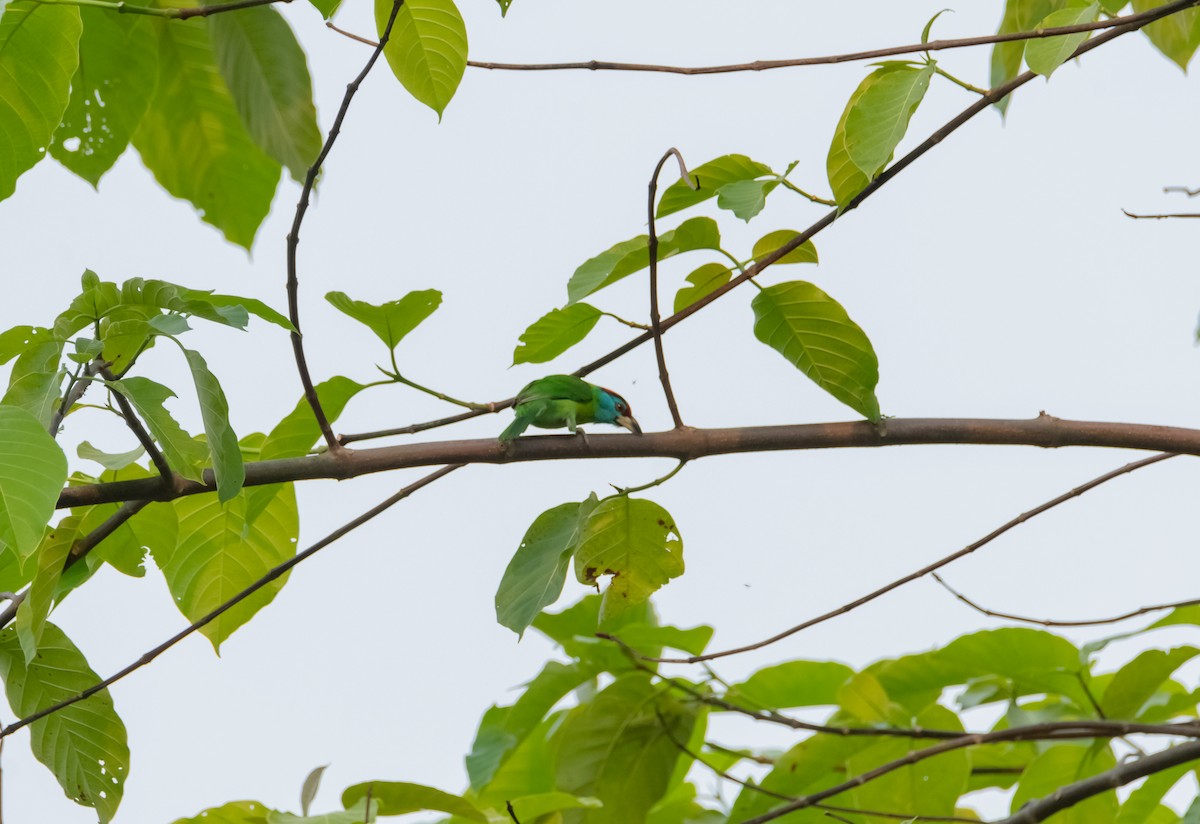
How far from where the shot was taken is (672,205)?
6.90 feet

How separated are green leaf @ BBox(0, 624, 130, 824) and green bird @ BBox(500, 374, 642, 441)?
91 cm

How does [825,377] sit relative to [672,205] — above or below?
below

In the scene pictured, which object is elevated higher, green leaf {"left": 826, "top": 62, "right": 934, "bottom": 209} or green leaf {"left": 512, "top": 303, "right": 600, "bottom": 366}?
green leaf {"left": 826, "top": 62, "right": 934, "bottom": 209}

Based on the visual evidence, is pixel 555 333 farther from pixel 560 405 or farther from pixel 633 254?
pixel 560 405

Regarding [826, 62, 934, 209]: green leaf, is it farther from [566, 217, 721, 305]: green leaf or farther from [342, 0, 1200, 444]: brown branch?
[566, 217, 721, 305]: green leaf

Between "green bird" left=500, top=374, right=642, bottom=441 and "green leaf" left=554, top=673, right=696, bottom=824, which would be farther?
"green leaf" left=554, top=673, right=696, bottom=824

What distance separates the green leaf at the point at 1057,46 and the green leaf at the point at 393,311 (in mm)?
1075

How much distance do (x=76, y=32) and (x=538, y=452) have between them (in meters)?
1.00

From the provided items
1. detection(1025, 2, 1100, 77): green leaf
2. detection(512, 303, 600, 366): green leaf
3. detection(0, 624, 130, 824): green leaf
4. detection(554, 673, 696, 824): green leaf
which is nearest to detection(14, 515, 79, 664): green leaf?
detection(0, 624, 130, 824): green leaf

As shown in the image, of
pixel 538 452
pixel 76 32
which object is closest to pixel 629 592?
pixel 538 452

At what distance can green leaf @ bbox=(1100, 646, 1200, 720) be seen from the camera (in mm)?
2371

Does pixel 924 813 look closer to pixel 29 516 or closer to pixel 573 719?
pixel 573 719

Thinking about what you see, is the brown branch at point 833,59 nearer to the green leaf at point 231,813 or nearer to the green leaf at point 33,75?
the green leaf at point 33,75

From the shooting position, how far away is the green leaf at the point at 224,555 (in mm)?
2207
